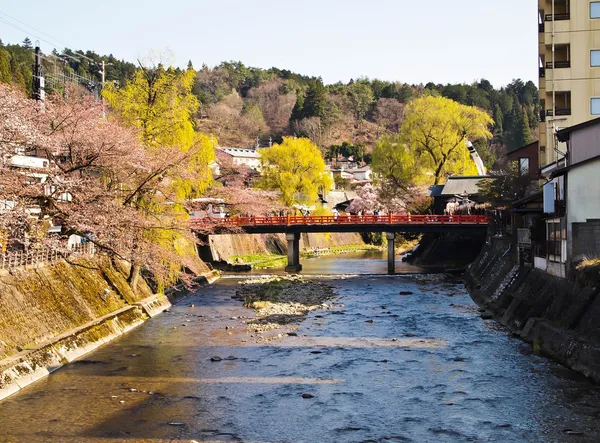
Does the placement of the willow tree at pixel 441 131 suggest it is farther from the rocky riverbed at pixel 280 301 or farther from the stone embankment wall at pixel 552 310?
the stone embankment wall at pixel 552 310

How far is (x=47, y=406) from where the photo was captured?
1593 cm

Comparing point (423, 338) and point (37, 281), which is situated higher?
point (37, 281)

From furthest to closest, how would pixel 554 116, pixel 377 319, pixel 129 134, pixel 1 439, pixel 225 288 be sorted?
1. pixel 225 288
2. pixel 554 116
3. pixel 377 319
4. pixel 129 134
5. pixel 1 439

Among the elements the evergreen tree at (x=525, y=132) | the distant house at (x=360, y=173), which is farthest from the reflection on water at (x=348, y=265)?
the evergreen tree at (x=525, y=132)

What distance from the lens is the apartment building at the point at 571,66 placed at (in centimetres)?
3484

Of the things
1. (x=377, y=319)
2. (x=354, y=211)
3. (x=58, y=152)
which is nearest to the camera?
(x=58, y=152)

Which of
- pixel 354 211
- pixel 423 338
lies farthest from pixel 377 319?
pixel 354 211

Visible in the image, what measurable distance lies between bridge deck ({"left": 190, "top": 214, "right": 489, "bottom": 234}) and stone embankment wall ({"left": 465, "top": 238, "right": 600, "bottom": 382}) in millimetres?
14681

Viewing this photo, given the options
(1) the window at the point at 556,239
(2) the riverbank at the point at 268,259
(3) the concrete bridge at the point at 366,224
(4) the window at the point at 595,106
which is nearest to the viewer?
(1) the window at the point at 556,239

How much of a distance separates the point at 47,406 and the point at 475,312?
20404mm

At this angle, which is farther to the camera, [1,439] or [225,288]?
[225,288]

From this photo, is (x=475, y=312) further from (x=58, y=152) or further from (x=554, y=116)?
(x=58, y=152)

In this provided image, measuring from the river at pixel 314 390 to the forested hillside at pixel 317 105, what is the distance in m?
80.8

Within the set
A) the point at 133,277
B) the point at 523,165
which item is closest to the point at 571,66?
the point at 523,165
